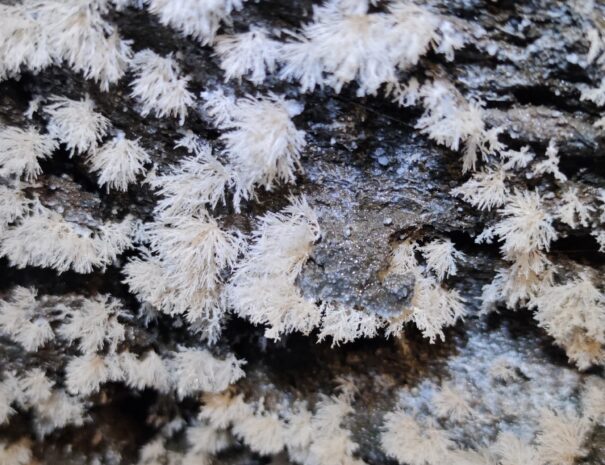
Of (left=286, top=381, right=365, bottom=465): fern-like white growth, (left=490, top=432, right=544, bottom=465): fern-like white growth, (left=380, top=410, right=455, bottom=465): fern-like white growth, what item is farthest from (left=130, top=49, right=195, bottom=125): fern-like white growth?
(left=490, top=432, right=544, bottom=465): fern-like white growth

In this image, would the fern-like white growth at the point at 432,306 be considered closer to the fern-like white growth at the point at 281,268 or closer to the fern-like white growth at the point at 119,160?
the fern-like white growth at the point at 281,268

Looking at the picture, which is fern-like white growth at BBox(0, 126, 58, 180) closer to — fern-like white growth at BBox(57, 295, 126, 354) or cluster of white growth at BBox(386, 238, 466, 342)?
fern-like white growth at BBox(57, 295, 126, 354)

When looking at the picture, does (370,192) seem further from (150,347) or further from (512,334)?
(150,347)

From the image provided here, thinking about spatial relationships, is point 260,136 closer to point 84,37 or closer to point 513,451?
point 84,37

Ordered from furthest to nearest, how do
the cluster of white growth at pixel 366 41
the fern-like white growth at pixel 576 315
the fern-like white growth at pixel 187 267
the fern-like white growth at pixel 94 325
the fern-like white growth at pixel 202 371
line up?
1. the fern-like white growth at pixel 202 371
2. the fern-like white growth at pixel 94 325
3. the fern-like white growth at pixel 187 267
4. the fern-like white growth at pixel 576 315
5. the cluster of white growth at pixel 366 41

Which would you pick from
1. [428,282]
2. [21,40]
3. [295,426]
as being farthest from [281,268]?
[21,40]

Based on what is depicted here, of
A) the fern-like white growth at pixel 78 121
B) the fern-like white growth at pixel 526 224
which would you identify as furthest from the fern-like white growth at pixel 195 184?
the fern-like white growth at pixel 526 224

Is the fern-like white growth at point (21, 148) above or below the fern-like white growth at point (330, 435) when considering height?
above
